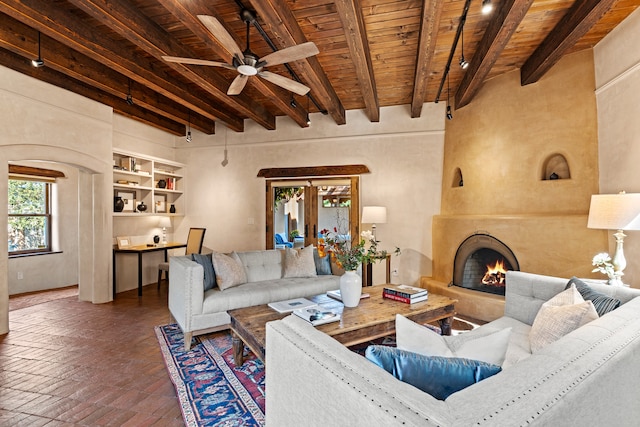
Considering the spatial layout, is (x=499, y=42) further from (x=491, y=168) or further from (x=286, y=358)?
(x=286, y=358)

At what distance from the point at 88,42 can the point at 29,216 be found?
4168 mm

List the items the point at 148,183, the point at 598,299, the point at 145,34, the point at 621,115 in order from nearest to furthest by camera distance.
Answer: the point at 598,299, the point at 145,34, the point at 621,115, the point at 148,183

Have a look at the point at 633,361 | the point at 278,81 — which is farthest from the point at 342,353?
the point at 278,81

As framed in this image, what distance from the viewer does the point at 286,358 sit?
1.10 metres

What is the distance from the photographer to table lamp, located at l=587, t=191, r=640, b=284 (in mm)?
2324

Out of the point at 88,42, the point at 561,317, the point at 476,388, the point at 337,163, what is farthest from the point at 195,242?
the point at 476,388

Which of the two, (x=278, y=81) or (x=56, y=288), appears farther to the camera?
(x=56, y=288)

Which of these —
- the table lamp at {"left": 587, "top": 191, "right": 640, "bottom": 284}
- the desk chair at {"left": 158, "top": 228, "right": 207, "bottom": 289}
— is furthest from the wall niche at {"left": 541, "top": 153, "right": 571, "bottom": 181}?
the desk chair at {"left": 158, "top": 228, "right": 207, "bottom": 289}

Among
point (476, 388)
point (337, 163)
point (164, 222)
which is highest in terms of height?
point (337, 163)

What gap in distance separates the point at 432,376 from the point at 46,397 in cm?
273

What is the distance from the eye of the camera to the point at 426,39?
111 inches

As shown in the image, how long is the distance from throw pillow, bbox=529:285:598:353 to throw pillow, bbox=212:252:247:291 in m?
2.78

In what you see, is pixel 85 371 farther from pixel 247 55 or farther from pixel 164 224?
pixel 164 224

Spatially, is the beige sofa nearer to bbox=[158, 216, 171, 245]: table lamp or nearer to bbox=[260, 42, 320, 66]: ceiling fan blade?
bbox=[260, 42, 320, 66]: ceiling fan blade
